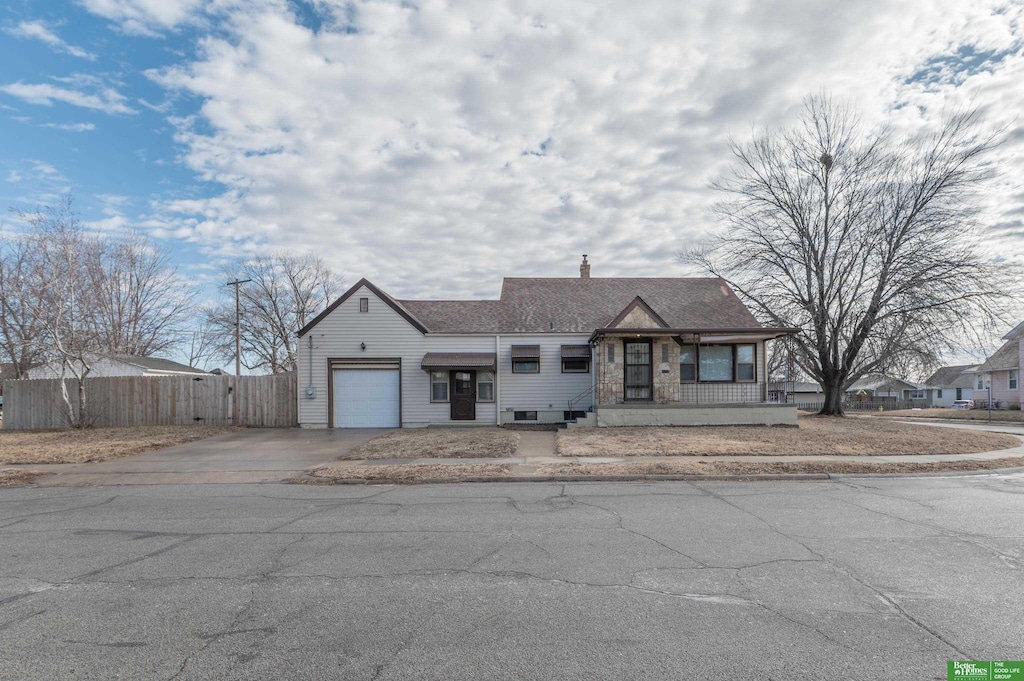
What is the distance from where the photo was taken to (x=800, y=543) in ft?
20.8

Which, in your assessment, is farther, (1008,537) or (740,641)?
(1008,537)

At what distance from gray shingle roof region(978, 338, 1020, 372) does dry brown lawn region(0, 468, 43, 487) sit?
48.9 m

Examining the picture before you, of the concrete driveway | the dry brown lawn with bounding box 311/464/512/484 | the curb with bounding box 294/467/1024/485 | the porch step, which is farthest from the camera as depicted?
the porch step

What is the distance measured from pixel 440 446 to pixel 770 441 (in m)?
8.82

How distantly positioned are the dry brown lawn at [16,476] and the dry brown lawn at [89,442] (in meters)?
1.33

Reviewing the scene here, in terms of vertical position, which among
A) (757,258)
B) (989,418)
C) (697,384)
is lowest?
(989,418)

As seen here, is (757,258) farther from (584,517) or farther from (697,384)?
(584,517)

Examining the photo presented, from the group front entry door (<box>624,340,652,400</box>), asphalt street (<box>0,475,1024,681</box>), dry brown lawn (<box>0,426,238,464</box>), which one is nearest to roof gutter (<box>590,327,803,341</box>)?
front entry door (<box>624,340,652,400</box>)

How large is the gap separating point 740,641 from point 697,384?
61.2ft

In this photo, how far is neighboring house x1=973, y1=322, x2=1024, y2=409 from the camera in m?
37.3

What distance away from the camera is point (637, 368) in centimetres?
2130

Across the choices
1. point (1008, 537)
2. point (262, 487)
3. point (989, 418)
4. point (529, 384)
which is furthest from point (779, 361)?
point (262, 487)

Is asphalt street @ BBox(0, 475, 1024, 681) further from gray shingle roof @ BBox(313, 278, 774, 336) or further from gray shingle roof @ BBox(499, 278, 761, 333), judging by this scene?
gray shingle roof @ BBox(499, 278, 761, 333)

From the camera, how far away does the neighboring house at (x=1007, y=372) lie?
122 ft
